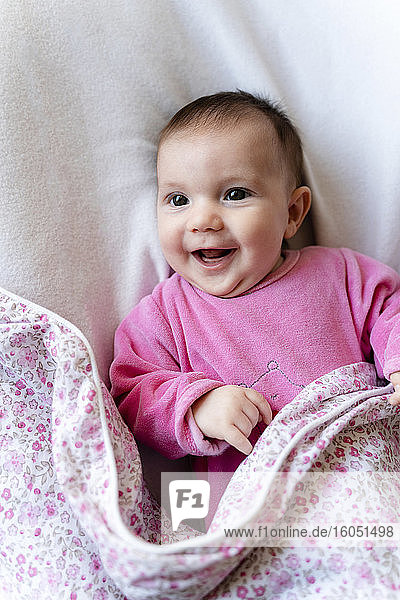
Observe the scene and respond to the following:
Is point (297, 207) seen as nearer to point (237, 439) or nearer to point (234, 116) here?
point (234, 116)

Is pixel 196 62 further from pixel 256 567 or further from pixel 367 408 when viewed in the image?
pixel 256 567

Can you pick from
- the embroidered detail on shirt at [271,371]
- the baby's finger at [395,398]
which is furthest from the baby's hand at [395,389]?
the embroidered detail on shirt at [271,371]

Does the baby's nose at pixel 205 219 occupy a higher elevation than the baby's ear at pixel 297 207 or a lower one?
higher

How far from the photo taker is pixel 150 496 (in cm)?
114

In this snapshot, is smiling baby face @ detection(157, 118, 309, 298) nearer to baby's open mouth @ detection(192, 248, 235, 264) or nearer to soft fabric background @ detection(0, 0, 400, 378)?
baby's open mouth @ detection(192, 248, 235, 264)

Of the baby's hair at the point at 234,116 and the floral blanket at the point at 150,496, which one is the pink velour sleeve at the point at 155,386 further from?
the baby's hair at the point at 234,116


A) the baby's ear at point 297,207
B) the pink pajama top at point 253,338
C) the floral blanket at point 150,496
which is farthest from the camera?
the baby's ear at point 297,207

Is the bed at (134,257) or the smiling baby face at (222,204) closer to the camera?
the bed at (134,257)

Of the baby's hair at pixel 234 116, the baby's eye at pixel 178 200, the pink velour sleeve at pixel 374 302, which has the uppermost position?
the baby's hair at pixel 234 116

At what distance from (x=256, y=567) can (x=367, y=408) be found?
0.31 m

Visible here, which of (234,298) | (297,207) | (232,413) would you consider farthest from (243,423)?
(297,207)

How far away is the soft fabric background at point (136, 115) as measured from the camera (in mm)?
1217

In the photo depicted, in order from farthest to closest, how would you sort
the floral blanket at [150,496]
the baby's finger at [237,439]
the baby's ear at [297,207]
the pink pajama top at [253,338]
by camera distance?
the baby's ear at [297,207] → the pink pajama top at [253,338] → the baby's finger at [237,439] → the floral blanket at [150,496]

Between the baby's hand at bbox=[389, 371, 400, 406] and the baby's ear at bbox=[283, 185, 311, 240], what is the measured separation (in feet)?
1.15
